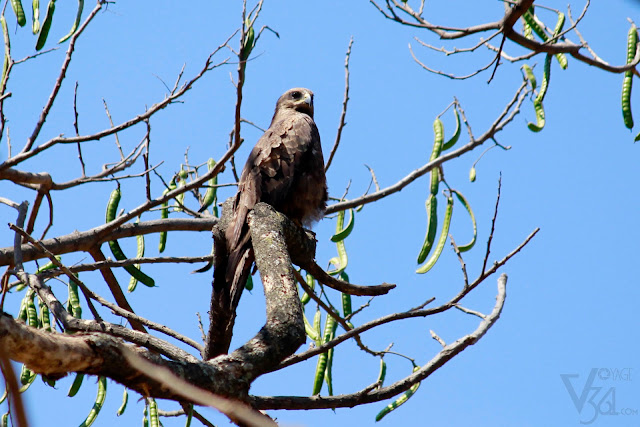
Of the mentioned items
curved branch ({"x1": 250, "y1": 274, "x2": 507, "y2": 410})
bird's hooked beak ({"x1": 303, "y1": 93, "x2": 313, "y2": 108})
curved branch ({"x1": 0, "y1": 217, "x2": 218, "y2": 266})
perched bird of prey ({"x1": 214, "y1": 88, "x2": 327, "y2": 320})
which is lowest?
curved branch ({"x1": 250, "y1": 274, "x2": 507, "y2": 410})

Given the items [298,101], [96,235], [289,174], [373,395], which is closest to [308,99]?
[298,101]

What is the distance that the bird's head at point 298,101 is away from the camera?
6078 millimetres

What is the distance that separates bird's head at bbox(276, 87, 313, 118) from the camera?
608 cm

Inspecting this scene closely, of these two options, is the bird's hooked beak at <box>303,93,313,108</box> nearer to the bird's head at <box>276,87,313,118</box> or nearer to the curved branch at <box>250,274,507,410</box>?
the bird's head at <box>276,87,313,118</box>

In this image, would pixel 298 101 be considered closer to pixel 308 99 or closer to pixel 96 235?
pixel 308 99

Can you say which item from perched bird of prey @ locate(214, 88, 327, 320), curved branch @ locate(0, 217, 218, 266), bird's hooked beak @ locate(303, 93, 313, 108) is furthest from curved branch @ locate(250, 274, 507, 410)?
bird's hooked beak @ locate(303, 93, 313, 108)

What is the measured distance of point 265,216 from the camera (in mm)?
3355

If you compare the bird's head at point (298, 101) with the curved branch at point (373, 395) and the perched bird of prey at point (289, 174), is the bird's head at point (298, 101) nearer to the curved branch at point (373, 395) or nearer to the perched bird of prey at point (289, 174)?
the perched bird of prey at point (289, 174)

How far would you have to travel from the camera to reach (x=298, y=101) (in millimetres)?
6105

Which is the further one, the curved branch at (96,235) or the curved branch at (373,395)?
the curved branch at (96,235)

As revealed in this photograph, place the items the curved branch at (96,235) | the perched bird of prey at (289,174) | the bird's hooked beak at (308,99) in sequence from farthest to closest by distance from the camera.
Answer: the bird's hooked beak at (308,99) < the perched bird of prey at (289,174) < the curved branch at (96,235)

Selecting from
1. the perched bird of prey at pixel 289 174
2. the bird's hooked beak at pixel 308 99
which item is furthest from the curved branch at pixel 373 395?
the bird's hooked beak at pixel 308 99

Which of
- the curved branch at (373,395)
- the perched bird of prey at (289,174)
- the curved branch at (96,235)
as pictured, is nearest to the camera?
the curved branch at (373,395)

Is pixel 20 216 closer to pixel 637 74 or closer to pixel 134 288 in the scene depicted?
pixel 134 288
